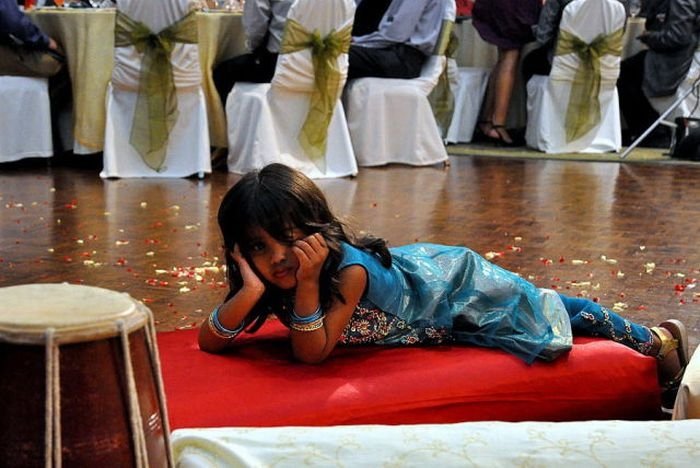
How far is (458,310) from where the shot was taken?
7.95ft

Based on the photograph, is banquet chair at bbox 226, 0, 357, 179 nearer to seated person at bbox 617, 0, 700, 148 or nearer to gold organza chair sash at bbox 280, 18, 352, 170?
gold organza chair sash at bbox 280, 18, 352, 170

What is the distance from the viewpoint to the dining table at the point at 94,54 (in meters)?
5.93

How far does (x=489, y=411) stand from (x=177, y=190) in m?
3.35

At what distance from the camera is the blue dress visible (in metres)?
2.38

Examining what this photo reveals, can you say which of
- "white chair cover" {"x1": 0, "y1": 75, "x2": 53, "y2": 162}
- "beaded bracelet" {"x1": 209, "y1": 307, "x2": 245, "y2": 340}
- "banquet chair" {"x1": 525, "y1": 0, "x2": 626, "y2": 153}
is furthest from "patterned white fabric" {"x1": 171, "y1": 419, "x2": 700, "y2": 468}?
"banquet chair" {"x1": 525, "y1": 0, "x2": 626, "y2": 153}

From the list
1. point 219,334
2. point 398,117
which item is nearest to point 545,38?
point 398,117

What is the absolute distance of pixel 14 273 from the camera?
3.51 meters

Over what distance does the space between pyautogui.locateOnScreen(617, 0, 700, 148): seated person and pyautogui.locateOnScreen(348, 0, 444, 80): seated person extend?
65.7 inches

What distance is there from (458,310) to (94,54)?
3990mm

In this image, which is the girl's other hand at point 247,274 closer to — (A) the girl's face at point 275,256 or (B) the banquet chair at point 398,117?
(A) the girl's face at point 275,256

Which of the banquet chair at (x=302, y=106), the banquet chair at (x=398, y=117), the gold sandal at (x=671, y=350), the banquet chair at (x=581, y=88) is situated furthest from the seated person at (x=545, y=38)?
the gold sandal at (x=671, y=350)

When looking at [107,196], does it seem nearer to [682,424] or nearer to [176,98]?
[176,98]

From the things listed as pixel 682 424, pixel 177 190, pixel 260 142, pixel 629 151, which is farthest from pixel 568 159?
pixel 682 424

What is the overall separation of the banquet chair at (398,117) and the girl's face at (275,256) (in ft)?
14.6
